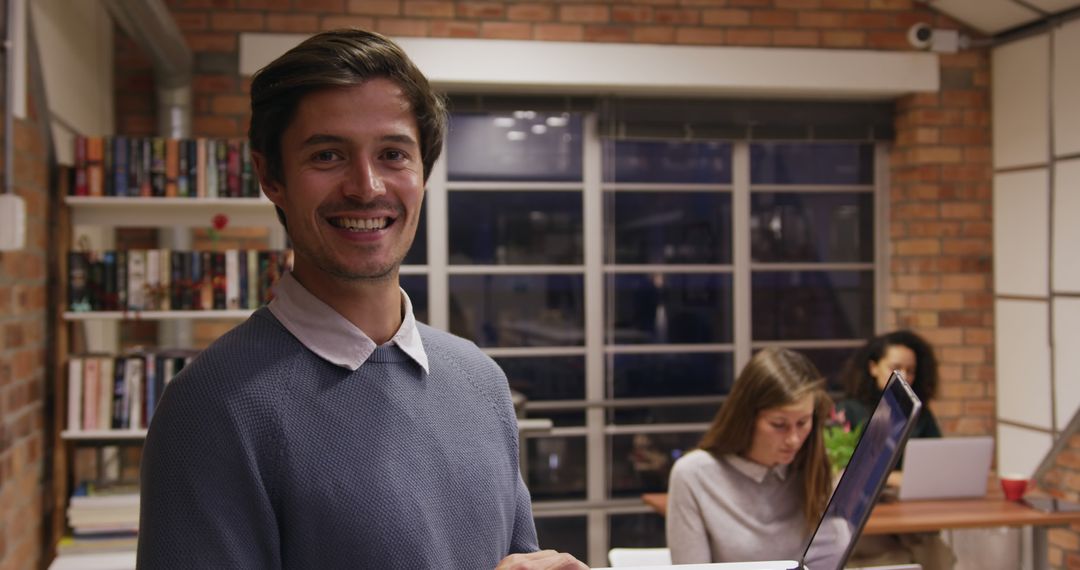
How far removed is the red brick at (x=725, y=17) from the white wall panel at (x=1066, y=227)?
1.54m

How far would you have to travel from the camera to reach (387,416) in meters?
1.05

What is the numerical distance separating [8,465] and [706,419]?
3234 millimetres

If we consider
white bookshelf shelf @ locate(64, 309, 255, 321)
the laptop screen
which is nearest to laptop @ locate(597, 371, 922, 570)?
the laptop screen

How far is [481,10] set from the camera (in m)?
4.41

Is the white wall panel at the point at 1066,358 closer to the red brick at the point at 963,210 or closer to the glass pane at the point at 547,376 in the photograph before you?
the red brick at the point at 963,210

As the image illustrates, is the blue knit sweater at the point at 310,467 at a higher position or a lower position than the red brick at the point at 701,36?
lower

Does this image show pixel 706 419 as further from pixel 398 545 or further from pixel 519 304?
pixel 398 545

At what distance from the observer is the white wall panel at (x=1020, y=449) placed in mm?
4500

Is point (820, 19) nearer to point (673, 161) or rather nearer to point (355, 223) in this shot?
point (673, 161)

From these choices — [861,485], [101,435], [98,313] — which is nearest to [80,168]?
[98,313]

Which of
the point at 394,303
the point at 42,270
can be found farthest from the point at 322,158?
the point at 42,270

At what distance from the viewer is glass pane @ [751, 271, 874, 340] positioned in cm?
493

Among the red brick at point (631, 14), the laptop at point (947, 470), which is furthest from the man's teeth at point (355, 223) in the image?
the red brick at point (631, 14)

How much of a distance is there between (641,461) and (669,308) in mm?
760
